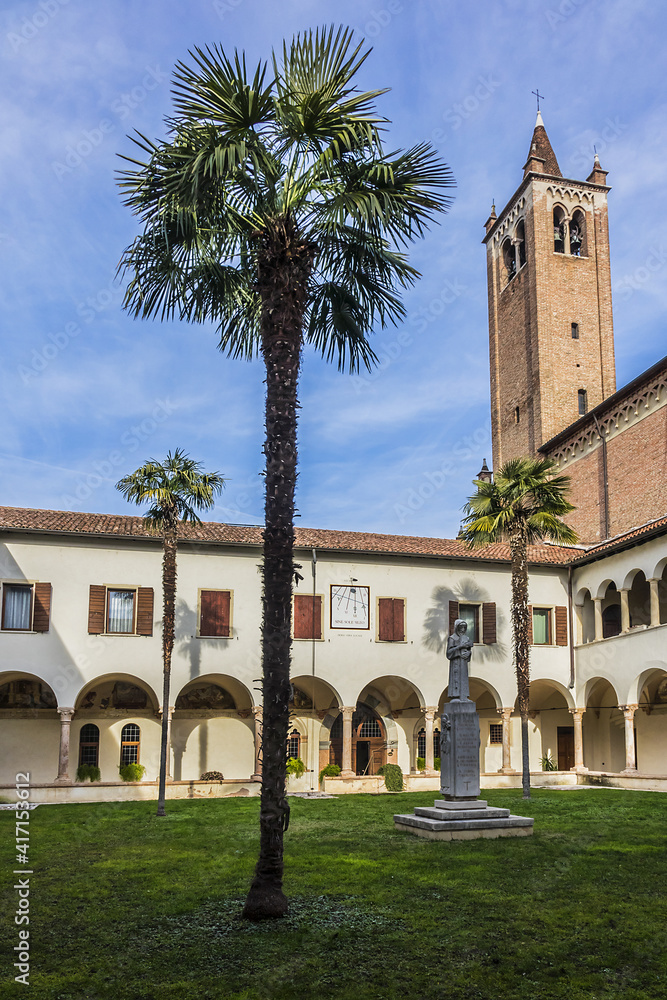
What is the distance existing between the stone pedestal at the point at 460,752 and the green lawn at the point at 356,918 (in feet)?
3.95

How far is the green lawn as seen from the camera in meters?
6.55

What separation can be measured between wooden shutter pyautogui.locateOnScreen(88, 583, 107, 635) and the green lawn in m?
11.0

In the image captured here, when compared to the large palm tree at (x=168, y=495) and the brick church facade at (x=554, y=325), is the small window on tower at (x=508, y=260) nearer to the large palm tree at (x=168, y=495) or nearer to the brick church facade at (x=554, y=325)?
the brick church facade at (x=554, y=325)

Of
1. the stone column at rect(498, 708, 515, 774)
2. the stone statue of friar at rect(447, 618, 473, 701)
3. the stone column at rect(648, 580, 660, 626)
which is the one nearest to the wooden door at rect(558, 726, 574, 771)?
the stone column at rect(498, 708, 515, 774)

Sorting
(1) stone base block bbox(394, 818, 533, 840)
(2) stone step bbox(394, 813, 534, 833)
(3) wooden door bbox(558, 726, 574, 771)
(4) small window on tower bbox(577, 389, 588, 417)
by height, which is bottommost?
(3) wooden door bbox(558, 726, 574, 771)

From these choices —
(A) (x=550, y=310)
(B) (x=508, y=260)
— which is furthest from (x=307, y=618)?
(B) (x=508, y=260)

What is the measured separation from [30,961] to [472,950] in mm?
3561

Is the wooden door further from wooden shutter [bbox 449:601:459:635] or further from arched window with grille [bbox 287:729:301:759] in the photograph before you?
arched window with grille [bbox 287:729:301:759]

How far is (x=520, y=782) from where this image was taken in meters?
27.3

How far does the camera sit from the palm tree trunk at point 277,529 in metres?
8.34

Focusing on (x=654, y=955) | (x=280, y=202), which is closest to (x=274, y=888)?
(x=654, y=955)

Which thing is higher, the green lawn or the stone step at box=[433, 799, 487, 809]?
the stone step at box=[433, 799, 487, 809]

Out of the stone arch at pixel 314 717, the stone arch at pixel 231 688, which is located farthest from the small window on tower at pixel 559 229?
the stone arch at pixel 231 688

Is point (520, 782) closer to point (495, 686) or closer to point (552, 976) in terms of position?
point (495, 686)
